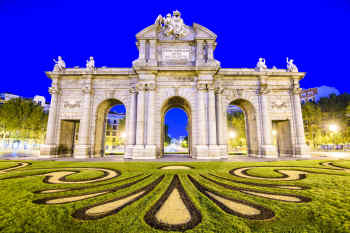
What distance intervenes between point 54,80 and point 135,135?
1270 centimetres

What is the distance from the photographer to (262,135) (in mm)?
19188

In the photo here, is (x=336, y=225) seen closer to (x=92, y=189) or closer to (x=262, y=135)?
(x=92, y=189)

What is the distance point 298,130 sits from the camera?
63.4 ft

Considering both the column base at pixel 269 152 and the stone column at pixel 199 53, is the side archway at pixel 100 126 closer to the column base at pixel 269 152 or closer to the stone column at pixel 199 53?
the stone column at pixel 199 53

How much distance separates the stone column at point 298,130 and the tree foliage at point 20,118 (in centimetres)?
4800

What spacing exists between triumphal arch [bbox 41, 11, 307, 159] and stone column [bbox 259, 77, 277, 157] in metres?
0.11

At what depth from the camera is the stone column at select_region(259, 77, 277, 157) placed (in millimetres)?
18141

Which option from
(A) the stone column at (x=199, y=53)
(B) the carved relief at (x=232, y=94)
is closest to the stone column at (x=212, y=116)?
(B) the carved relief at (x=232, y=94)

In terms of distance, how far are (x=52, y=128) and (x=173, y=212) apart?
21.4 m

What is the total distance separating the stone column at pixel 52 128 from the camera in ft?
60.2

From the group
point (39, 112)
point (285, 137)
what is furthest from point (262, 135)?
point (39, 112)

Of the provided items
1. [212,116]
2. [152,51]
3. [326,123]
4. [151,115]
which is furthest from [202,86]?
[326,123]

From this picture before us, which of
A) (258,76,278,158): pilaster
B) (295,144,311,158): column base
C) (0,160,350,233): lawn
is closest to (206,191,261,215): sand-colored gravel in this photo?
(0,160,350,233): lawn

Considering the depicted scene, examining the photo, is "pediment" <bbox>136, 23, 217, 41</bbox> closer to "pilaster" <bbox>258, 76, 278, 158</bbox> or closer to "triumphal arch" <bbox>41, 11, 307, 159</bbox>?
"triumphal arch" <bbox>41, 11, 307, 159</bbox>
